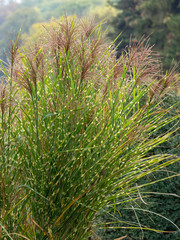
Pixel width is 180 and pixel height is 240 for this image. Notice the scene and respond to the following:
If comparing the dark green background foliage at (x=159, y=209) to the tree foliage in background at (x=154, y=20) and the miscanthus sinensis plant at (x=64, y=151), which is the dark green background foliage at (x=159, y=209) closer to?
the miscanthus sinensis plant at (x=64, y=151)

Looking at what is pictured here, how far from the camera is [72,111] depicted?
1965 mm

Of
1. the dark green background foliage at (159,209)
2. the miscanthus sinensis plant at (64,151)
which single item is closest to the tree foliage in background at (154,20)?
the dark green background foliage at (159,209)

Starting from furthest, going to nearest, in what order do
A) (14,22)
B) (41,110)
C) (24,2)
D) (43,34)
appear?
(24,2) < (14,22) < (43,34) < (41,110)

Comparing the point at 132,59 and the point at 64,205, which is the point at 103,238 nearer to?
the point at 64,205

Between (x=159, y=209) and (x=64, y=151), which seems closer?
(x=64, y=151)

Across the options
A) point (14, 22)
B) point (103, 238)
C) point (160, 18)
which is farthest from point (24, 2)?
point (103, 238)

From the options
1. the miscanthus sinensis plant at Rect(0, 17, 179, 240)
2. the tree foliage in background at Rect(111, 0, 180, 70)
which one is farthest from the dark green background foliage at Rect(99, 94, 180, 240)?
the tree foliage in background at Rect(111, 0, 180, 70)

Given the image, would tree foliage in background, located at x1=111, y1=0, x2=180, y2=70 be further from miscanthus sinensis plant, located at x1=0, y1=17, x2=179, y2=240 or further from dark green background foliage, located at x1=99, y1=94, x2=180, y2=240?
miscanthus sinensis plant, located at x1=0, y1=17, x2=179, y2=240

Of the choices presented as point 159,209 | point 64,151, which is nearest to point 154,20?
point 159,209

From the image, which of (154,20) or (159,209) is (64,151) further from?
(154,20)

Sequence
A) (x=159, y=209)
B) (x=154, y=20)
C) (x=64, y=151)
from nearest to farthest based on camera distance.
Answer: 1. (x=64, y=151)
2. (x=159, y=209)
3. (x=154, y=20)

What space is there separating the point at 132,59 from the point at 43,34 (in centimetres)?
70

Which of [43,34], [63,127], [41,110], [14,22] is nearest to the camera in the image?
Result: [63,127]

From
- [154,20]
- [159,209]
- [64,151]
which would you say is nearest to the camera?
[64,151]
